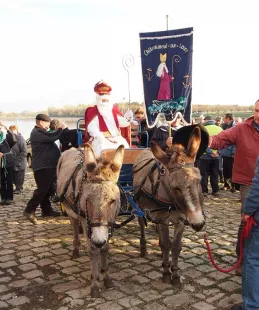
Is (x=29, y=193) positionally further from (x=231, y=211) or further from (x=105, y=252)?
(x=105, y=252)

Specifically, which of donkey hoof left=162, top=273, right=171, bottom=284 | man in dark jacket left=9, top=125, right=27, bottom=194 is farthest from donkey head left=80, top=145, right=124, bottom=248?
man in dark jacket left=9, top=125, right=27, bottom=194

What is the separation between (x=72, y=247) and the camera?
6652 mm

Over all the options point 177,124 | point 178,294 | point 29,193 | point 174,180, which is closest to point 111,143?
point 177,124

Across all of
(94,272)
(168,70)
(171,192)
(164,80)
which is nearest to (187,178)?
(171,192)

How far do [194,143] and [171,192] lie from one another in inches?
26.4

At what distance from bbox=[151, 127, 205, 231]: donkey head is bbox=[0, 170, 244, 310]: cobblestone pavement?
129 cm

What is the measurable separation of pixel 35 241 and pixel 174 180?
3.91 m

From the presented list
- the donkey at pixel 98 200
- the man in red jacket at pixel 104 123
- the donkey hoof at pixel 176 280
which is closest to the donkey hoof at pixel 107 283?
the donkey at pixel 98 200

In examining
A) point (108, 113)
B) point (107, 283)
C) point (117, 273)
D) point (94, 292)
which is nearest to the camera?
point (94, 292)

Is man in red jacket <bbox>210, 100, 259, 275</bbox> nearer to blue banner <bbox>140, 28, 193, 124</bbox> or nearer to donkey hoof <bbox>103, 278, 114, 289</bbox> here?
Result: blue banner <bbox>140, 28, 193, 124</bbox>

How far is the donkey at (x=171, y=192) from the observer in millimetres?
4105

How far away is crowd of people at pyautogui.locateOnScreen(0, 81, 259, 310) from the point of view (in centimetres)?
402

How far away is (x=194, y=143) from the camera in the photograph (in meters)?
4.34

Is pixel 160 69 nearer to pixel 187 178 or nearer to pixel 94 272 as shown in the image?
pixel 187 178
